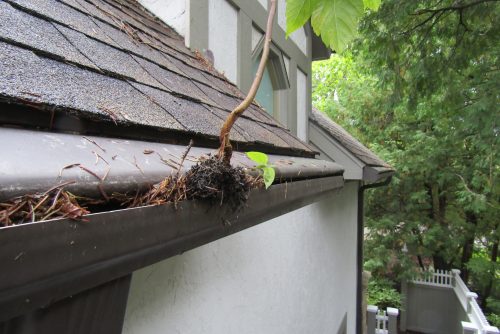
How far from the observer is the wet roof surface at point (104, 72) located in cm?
91

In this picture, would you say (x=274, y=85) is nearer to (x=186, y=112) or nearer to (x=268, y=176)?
(x=186, y=112)

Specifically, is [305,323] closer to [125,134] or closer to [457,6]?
[125,134]

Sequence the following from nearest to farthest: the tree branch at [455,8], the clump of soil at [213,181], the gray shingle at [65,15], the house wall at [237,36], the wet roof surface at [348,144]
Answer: the clump of soil at [213,181] → the gray shingle at [65,15] → the house wall at [237,36] → the tree branch at [455,8] → the wet roof surface at [348,144]

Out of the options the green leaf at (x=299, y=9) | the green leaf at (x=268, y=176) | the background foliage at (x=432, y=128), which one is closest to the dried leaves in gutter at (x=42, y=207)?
the green leaf at (x=268, y=176)

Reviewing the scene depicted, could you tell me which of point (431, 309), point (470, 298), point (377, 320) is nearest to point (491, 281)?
point (431, 309)

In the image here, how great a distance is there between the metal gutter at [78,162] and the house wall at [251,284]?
0.45 m

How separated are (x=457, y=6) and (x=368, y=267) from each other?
939 centimetres

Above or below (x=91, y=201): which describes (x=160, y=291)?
below

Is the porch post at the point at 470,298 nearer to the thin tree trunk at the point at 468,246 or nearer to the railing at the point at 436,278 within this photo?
the railing at the point at 436,278

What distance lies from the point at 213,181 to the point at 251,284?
1.36 meters

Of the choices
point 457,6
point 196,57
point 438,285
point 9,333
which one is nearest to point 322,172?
point 196,57

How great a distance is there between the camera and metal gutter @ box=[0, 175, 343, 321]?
1.72 ft

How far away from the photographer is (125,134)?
1058 millimetres

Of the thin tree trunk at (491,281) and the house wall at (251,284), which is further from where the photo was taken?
the thin tree trunk at (491,281)
